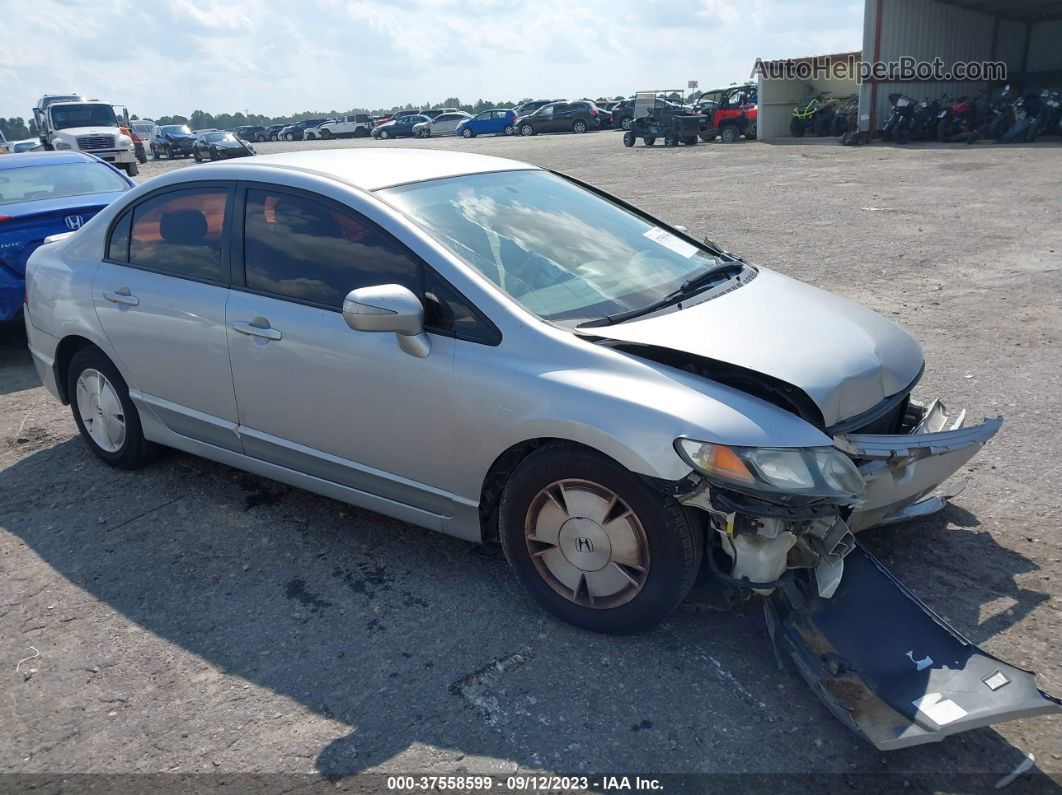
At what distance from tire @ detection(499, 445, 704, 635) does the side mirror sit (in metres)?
0.69

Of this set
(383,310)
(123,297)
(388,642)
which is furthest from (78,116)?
(388,642)

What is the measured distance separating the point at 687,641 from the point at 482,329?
1.40 meters

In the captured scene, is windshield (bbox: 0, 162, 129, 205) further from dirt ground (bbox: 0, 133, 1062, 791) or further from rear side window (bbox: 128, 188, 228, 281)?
rear side window (bbox: 128, 188, 228, 281)

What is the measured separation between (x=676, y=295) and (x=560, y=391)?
855 millimetres

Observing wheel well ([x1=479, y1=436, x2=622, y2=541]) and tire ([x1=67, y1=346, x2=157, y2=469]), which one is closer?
wheel well ([x1=479, y1=436, x2=622, y2=541])

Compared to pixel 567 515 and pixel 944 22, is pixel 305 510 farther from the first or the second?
pixel 944 22

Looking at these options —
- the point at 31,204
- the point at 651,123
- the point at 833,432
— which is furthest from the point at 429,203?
the point at 651,123

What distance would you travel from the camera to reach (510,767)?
2.63 m

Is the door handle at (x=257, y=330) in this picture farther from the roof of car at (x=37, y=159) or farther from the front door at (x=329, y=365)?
the roof of car at (x=37, y=159)

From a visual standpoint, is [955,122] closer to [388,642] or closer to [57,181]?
[57,181]

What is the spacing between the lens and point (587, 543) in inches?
122

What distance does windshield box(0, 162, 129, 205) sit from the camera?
7.62m

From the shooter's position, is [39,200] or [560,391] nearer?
[560,391]

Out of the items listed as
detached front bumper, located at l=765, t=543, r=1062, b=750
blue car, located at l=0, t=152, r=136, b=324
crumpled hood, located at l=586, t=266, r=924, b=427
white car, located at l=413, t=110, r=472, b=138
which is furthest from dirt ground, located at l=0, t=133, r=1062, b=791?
white car, located at l=413, t=110, r=472, b=138
